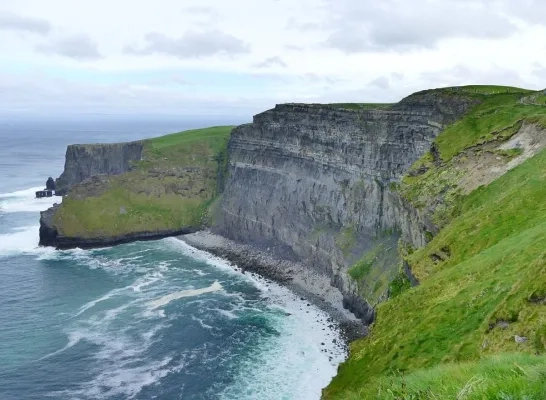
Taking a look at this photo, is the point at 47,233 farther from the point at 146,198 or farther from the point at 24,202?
the point at 24,202


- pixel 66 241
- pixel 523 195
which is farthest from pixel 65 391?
pixel 66 241

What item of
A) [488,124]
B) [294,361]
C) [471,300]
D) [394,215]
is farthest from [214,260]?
[471,300]

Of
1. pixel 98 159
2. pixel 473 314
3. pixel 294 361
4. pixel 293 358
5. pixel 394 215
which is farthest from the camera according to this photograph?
pixel 98 159

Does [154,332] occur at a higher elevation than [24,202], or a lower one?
lower

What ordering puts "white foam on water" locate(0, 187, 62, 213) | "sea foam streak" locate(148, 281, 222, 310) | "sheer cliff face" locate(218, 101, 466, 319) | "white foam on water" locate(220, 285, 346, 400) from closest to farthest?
1. "white foam on water" locate(220, 285, 346, 400)
2. "sea foam streak" locate(148, 281, 222, 310)
3. "sheer cliff face" locate(218, 101, 466, 319)
4. "white foam on water" locate(0, 187, 62, 213)

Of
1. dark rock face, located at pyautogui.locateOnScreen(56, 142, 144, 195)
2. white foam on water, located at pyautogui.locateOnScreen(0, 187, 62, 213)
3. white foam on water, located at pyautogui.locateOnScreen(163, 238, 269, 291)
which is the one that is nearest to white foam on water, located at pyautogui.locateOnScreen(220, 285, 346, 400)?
white foam on water, located at pyautogui.locateOnScreen(163, 238, 269, 291)

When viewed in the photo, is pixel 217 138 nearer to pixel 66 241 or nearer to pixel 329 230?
pixel 66 241

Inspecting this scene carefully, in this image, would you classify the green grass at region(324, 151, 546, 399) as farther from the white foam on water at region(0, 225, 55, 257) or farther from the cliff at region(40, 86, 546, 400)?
the white foam on water at region(0, 225, 55, 257)

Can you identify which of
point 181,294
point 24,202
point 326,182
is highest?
point 326,182
